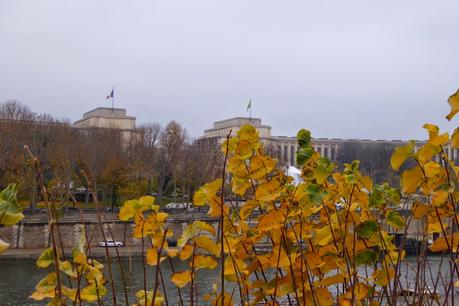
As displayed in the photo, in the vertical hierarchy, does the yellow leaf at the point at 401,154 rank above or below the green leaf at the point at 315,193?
above

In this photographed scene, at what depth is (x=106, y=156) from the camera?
40438 mm

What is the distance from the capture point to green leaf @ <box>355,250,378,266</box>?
6.09 feet

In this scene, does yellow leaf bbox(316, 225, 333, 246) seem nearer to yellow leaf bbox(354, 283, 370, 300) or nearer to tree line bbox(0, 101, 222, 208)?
yellow leaf bbox(354, 283, 370, 300)

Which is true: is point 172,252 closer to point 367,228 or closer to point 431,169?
point 367,228

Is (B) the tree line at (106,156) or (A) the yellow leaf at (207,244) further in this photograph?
(B) the tree line at (106,156)

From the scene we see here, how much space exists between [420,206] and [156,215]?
829 millimetres

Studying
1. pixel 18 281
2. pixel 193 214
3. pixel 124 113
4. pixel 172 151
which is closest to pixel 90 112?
pixel 124 113

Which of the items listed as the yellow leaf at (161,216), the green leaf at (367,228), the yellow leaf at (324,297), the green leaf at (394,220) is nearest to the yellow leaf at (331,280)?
the yellow leaf at (324,297)

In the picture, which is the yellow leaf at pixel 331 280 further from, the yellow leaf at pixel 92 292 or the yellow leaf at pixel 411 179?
the yellow leaf at pixel 92 292

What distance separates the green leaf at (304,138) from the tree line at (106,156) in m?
30.7

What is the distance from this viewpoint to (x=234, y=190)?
1894 mm

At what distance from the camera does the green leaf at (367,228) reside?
1802 millimetres

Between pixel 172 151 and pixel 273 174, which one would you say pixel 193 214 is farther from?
pixel 273 174

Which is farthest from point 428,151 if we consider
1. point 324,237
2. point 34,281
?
point 34,281
